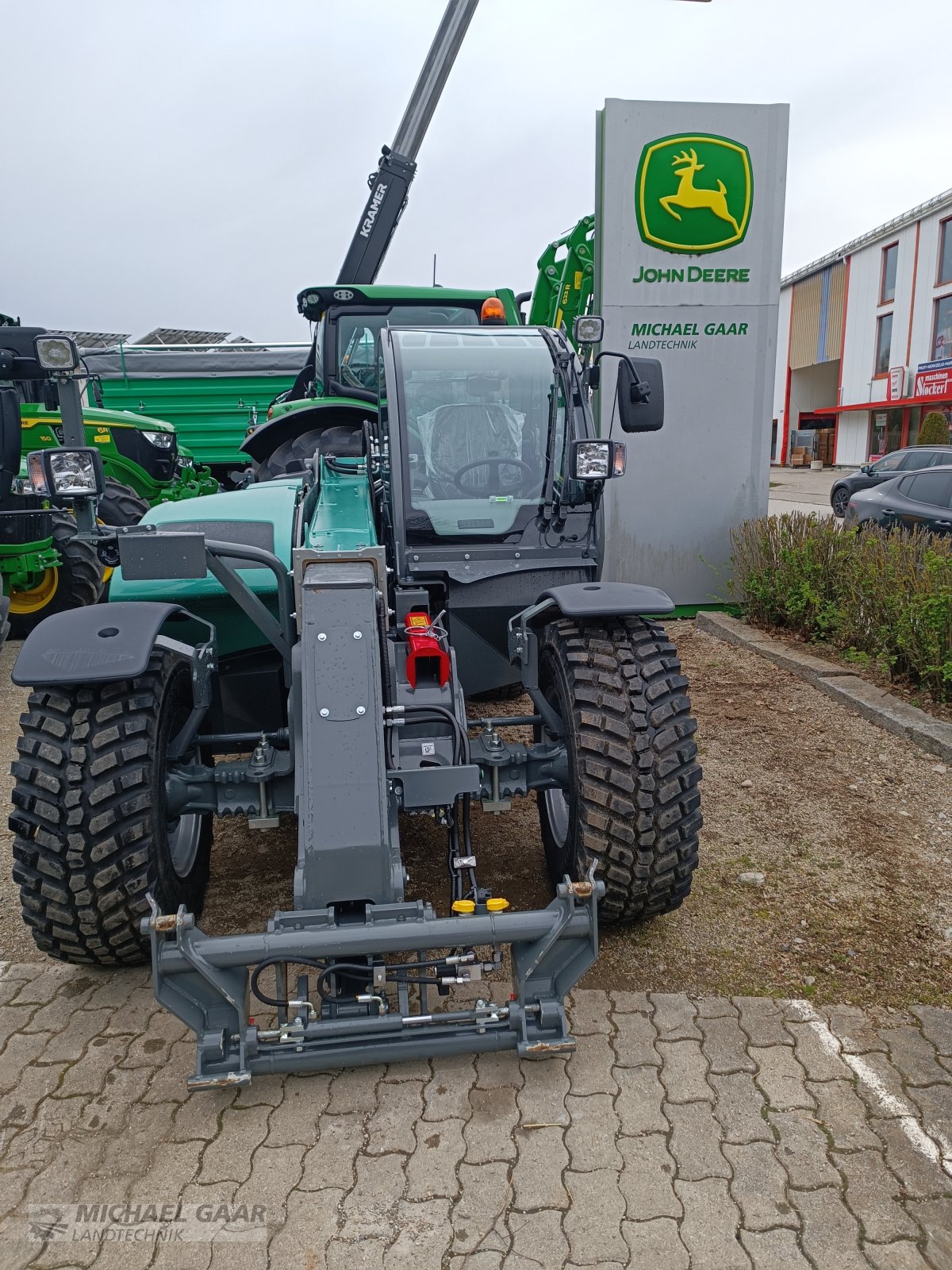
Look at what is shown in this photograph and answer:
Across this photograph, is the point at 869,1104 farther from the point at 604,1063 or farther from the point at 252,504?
the point at 252,504

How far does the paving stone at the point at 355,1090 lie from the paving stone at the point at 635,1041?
2.29 feet

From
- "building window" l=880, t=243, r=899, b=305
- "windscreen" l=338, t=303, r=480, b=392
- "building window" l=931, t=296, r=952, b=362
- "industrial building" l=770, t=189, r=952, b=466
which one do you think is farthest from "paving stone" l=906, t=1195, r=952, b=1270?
"building window" l=880, t=243, r=899, b=305

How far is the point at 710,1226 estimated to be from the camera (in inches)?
83.5

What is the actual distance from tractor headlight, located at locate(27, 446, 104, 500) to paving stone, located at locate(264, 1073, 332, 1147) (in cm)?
197

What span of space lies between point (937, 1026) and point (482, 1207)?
5.12 feet

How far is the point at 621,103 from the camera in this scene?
7.95m

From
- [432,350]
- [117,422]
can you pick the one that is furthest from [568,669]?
[117,422]

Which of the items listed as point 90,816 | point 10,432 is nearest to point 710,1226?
point 90,816

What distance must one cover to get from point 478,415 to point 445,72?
7135 mm

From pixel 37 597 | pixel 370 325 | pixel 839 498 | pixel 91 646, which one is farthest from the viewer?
pixel 839 498

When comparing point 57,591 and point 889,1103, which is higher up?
point 57,591

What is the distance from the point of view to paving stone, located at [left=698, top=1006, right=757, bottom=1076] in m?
2.64

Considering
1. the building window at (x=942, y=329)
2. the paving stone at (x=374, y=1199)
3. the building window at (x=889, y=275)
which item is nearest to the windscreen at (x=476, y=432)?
the paving stone at (x=374, y=1199)

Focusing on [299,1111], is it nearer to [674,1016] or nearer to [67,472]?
[674,1016]
